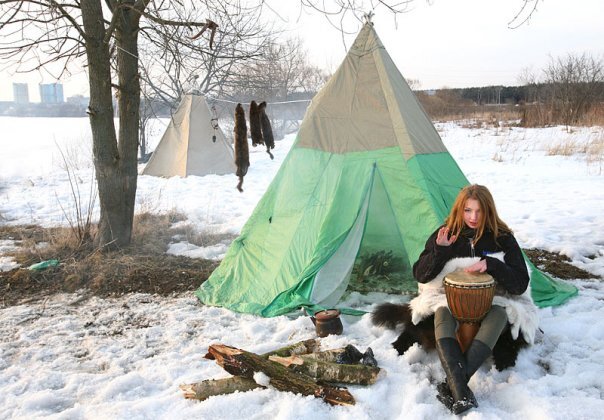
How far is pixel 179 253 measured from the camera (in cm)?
593

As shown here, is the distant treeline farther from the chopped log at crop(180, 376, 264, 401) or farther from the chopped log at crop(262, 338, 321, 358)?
the chopped log at crop(180, 376, 264, 401)

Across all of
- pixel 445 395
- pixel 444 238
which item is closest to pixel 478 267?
pixel 444 238

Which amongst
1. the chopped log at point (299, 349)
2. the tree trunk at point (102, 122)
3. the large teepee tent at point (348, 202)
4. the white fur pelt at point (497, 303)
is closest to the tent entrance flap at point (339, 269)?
the large teepee tent at point (348, 202)

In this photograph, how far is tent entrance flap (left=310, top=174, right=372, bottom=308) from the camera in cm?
409

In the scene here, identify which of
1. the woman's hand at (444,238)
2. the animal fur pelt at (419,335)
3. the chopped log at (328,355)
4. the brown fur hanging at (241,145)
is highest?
the brown fur hanging at (241,145)

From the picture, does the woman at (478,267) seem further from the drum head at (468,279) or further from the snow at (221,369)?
the snow at (221,369)

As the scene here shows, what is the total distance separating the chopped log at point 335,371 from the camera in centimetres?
284

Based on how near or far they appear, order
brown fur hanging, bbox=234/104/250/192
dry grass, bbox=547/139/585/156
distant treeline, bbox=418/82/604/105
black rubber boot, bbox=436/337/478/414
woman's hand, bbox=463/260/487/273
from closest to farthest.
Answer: black rubber boot, bbox=436/337/478/414
woman's hand, bbox=463/260/487/273
brown fur hanging, bbox=234/104/250/192
dry grass, bbox=547/139/585/156
distant treeline, bbox=418/82/604/105

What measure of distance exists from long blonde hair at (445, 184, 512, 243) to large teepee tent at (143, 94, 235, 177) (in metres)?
8.89

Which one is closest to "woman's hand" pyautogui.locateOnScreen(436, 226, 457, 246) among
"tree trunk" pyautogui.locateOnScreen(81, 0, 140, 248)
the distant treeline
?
"tree trunk" pyautogui.locateOnScreen(81, 0, 140, 248)

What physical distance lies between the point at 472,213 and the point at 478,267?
1.11 feet

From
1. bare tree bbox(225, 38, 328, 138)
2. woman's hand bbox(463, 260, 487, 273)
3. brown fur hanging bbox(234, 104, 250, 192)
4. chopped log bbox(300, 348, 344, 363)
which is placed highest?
bare tree bbox(225, 38, 328, 138)

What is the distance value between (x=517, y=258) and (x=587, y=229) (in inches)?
152

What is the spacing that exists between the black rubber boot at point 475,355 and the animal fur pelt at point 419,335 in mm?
265
